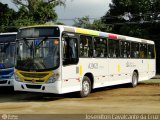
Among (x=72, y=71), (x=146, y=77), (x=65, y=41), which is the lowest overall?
(x=146, y=77)

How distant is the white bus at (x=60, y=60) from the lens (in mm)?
16422

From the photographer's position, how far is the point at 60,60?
16.3 m

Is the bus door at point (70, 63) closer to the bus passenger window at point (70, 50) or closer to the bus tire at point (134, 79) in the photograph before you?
the bus passenger window at point (70, 50)

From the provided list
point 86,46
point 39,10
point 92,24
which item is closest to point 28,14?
point 39,10

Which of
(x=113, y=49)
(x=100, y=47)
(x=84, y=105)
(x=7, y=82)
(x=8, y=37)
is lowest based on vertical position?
(x=84, y=105)

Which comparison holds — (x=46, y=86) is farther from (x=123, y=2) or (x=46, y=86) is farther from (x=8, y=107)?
(x=123, y=2)

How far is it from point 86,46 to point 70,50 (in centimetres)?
154

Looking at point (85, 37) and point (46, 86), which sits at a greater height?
point (85, 37)

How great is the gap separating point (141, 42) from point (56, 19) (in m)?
24.6

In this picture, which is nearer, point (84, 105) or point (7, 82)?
point (84, 105)

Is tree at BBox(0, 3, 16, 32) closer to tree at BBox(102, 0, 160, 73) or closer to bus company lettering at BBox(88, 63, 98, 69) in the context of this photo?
tree at BBox(102, 0, 160, 73)

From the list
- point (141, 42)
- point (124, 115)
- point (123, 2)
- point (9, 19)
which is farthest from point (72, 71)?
point (123, 2)

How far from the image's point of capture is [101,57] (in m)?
19.8

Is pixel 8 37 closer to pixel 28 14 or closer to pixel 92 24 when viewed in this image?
pixel 28 14
